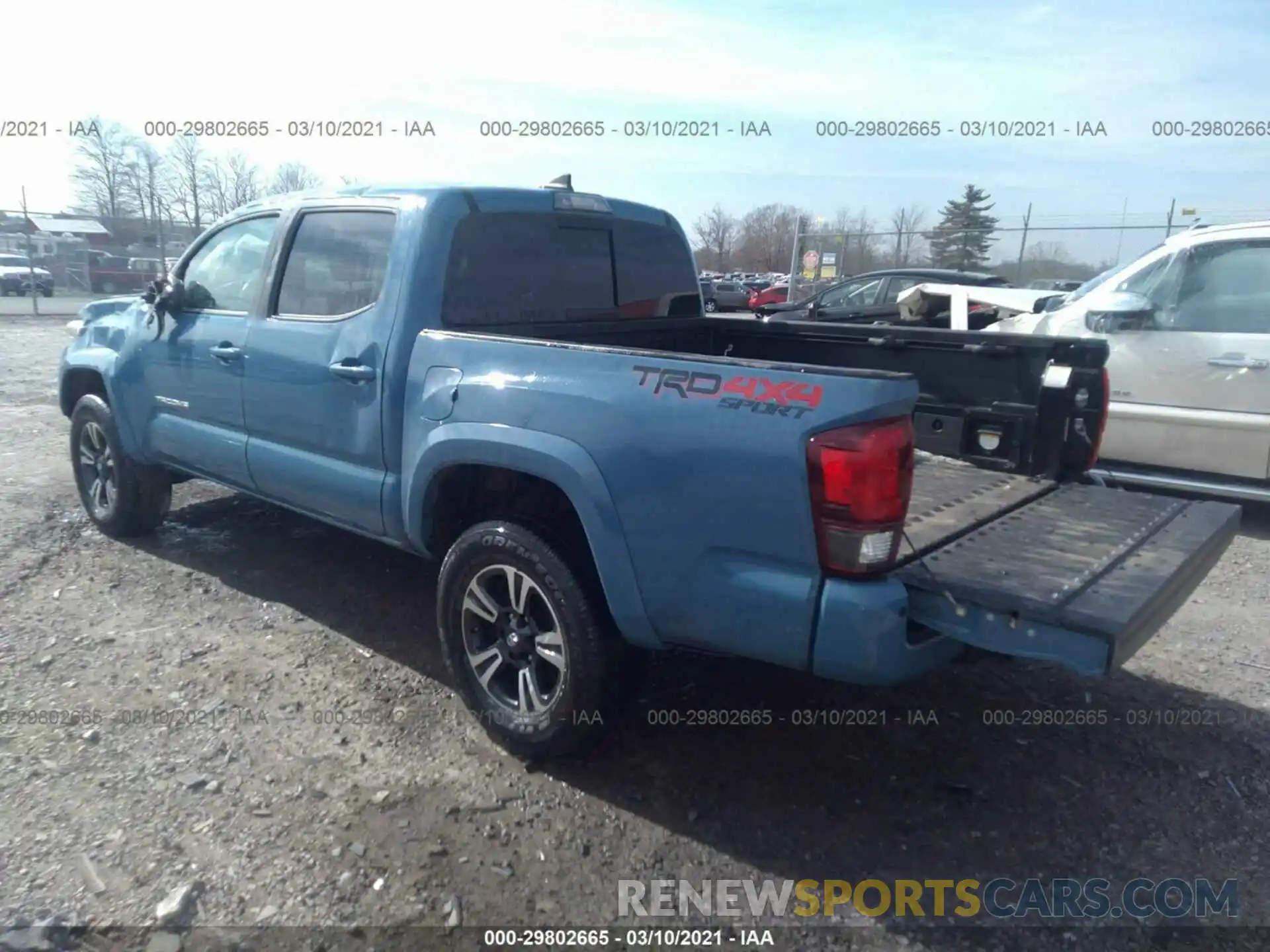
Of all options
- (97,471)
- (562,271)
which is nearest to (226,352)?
(562,271)

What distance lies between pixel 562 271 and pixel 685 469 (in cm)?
178

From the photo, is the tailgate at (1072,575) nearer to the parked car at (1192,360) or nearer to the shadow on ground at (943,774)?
the shadow on ground at (943,774)

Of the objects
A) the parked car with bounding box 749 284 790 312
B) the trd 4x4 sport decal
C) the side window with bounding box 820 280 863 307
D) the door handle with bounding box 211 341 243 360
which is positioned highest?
the trd 4x4 sport decal

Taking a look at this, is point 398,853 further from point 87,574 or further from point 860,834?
point 87,574

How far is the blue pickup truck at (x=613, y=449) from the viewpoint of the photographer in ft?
8.40

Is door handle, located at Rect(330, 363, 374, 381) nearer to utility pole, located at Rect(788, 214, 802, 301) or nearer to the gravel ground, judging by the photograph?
the gravel ground

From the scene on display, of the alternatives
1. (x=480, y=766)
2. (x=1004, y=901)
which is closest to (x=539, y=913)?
(x=480, y=766)

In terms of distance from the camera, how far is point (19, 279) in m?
28.0

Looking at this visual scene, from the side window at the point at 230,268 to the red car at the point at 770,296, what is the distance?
24.0 meters

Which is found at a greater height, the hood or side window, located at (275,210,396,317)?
side window, located at (275,210,396,317)

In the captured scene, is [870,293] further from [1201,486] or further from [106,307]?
[106,307]

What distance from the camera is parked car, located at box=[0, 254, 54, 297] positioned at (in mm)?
27062

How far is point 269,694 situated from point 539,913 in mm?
1720

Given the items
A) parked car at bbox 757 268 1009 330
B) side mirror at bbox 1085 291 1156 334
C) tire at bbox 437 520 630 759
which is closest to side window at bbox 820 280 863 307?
parked car at bbox 757 268 1009 330
